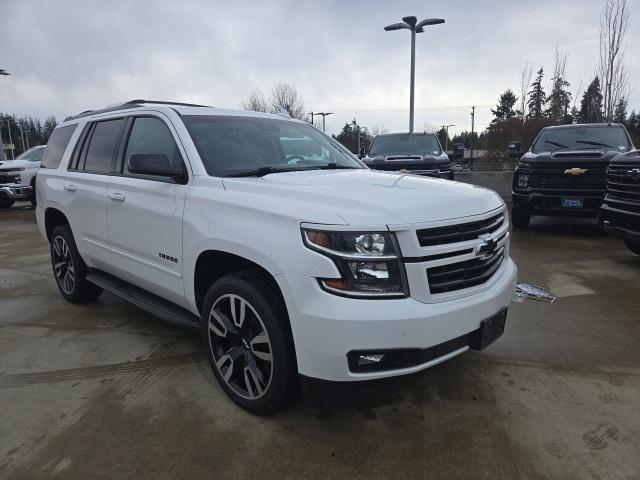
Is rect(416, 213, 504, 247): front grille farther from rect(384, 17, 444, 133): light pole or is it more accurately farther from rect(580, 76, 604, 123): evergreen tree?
rect(580, 76, 604, 123): evergreen tree

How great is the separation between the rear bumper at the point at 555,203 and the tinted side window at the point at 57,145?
23.3 ft

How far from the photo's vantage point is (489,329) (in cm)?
264

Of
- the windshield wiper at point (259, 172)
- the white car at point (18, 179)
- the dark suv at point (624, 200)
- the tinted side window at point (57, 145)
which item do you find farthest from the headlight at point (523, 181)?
the white car at point (18, 179)

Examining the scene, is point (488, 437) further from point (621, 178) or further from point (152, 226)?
point (621, 178)

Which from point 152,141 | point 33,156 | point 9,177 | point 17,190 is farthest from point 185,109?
point 33,156

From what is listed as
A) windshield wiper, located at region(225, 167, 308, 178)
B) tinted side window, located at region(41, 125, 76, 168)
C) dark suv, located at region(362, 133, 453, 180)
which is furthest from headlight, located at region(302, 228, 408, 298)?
dark suv, located at region(362, 133, 453, 180)

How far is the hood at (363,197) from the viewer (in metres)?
2.35

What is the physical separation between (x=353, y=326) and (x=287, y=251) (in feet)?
1.62

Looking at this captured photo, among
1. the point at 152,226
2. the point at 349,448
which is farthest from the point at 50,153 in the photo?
the point at 349,448

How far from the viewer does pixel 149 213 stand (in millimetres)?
3400

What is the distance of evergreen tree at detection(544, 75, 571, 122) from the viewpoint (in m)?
21.0

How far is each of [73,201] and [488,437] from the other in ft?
13.1

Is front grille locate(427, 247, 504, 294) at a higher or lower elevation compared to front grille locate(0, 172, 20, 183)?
lower

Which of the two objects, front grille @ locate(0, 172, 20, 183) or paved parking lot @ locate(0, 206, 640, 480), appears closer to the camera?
paved parking lot @ locate(0, 206, 640, 480)
